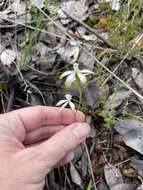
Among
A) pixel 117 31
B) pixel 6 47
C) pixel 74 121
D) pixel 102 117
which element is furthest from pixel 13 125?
pixel 117 31

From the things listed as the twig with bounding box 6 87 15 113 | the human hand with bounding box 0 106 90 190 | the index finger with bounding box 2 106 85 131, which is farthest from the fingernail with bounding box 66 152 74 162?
the twig with bounding box 6 87 15 113

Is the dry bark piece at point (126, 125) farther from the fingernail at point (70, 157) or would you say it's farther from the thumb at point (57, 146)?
the thumb at point (57, 146)

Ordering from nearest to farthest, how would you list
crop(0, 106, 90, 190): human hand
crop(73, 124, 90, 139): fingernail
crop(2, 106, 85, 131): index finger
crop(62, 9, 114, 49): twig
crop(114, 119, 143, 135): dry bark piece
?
crop(0, 106, 90, 190): human hand < crop(73, 124, 90, 139): fingernail < crop(2, 106, 85, 131): index finger < crop(114, 119, 143, 135): dry bark piece < crop(62, 9, 114, 49): twig

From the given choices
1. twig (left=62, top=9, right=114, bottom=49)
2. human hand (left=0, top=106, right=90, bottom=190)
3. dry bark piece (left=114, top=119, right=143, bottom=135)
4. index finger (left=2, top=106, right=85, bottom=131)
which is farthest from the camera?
twig (left=62, top=9, right=114, bottom=49)

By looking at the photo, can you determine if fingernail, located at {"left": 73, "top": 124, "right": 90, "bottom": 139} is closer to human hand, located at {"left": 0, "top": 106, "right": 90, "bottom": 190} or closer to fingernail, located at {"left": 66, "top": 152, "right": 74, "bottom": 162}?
human hand, located at {"left": 0, "top": 106, "right": 90, "bottom": 190}

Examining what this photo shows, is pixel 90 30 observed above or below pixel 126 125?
above

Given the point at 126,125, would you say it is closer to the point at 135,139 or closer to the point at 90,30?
the point at 135,139

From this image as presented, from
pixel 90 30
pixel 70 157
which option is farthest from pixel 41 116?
pixel 90 30

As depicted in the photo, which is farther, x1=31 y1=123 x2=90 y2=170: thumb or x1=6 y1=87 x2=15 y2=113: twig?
x1=6 y1=87 x2=15 y2=113: twig
